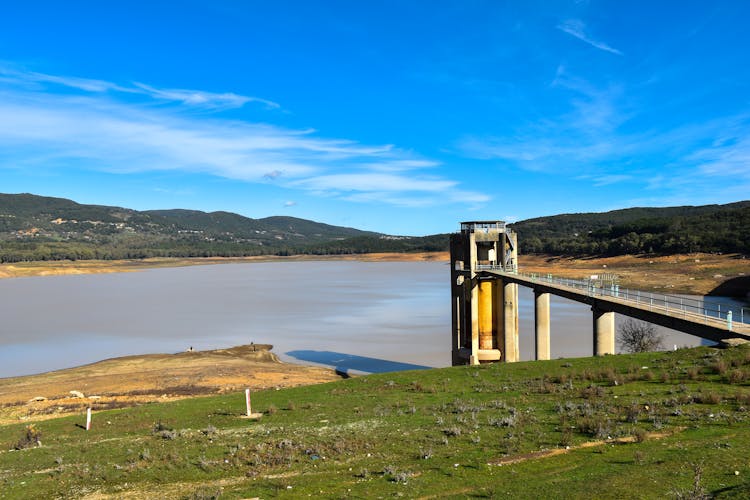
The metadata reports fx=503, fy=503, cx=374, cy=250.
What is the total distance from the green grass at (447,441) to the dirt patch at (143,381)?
6.66 metres

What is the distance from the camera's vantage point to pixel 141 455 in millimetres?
12820

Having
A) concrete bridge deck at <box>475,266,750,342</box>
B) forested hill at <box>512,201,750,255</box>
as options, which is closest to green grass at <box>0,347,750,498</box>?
concrete bridge deck at <box>475,266,750,342</box>

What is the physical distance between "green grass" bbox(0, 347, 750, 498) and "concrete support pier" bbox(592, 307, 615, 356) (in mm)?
3504

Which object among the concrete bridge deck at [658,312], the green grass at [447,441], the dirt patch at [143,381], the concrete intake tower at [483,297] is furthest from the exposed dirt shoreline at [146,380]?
the concrete bridge deck at [658,312]

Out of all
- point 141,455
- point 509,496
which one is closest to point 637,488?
point 509,496

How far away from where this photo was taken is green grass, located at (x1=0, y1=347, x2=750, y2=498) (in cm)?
908

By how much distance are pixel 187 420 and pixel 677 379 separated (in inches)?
630

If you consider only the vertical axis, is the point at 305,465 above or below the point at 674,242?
below

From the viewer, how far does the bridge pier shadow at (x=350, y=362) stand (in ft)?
106

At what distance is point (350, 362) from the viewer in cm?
3494

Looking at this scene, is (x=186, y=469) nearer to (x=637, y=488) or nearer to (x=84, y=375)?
(x=637, y=488)

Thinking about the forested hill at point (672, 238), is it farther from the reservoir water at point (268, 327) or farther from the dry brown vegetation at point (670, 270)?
the reservoir water at point (268, 327)

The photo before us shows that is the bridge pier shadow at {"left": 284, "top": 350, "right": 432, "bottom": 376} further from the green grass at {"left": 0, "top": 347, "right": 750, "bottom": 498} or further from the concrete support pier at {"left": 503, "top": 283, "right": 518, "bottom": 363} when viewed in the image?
the green grass at {"left": 0, "top": 347, "right": 750, "bottom": 498}

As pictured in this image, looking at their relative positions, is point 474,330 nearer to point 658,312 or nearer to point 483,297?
point 483,297
